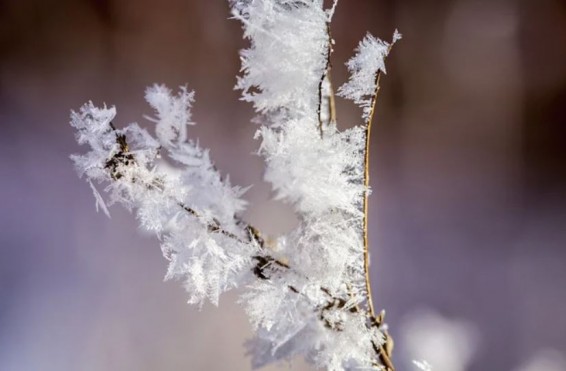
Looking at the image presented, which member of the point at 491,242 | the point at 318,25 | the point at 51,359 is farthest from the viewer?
the point at 491,242

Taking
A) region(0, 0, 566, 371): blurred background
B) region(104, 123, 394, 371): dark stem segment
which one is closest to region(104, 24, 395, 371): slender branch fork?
region(104, 123, 394, 371): dark stem segment

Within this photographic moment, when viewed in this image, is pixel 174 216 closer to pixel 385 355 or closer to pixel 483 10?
pixel 385 355

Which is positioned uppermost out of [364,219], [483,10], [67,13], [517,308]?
[67,13]

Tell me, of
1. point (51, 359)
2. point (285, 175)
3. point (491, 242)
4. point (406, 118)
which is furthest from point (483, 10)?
point (51, 359)

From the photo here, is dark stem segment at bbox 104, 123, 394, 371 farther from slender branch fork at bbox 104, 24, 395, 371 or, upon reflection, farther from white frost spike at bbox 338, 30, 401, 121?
white frost spike at bbox 338, 30, 401, 121

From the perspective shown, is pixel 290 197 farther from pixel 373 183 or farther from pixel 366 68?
pixel 373 183

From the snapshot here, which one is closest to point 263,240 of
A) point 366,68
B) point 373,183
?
point 366,68
